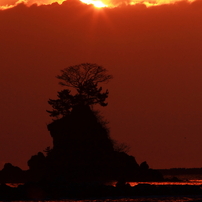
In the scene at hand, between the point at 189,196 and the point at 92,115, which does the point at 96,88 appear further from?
the point at 189,196

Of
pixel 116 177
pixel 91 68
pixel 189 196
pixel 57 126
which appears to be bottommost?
pixel 189 196

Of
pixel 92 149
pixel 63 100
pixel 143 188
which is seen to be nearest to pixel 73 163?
pixel 92 149

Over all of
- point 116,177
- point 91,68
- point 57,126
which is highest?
point 91,68

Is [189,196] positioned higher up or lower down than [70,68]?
lower down

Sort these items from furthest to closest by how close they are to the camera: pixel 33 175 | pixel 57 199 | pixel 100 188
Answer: pixel 33 175
pixel 100 188
pixel 57 199

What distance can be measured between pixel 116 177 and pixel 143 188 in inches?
1244

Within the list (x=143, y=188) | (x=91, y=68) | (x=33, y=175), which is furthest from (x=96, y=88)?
(x=143, y=188)

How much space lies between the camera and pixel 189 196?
7994 cm

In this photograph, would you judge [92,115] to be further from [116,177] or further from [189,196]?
[189,196]

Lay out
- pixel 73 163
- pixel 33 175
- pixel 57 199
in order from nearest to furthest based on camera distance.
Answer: pixel 57 199, pixel 73 163, pixel 33 175

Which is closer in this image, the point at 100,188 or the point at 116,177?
the point at 100,188

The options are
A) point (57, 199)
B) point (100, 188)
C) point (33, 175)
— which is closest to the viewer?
point (57, 199)

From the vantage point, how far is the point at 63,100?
119m

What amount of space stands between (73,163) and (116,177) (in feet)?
23.4
